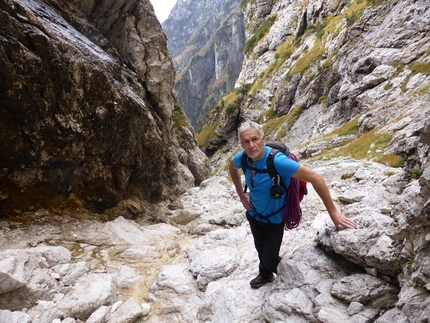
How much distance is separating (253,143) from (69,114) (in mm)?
8938

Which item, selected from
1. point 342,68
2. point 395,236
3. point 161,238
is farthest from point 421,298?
point 342,68

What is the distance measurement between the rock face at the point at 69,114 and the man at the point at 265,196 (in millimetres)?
8021

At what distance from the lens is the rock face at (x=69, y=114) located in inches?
358

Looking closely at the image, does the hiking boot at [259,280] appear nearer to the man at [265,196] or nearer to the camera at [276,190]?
the man at [265,196]

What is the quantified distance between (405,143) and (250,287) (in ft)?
19.3

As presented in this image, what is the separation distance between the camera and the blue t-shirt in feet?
16.3

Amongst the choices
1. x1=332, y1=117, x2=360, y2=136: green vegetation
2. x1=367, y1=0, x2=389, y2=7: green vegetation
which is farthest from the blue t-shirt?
x1=367, y1=0, x2=389, y2=7: green vegetation

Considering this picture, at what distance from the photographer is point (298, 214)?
18.0 feet

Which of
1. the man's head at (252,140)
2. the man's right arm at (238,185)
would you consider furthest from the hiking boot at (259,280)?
the man's head at (252,140)

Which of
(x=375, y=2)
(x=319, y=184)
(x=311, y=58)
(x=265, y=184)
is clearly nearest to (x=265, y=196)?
(x=265, y=184)

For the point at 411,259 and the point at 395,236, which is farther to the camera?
the point at 395,236

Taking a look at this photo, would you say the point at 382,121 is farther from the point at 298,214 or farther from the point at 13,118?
the point at 13,118

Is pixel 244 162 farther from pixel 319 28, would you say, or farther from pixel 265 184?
pixel 319 28

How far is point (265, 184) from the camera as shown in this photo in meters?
5.33
